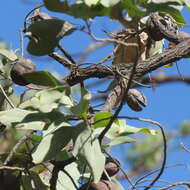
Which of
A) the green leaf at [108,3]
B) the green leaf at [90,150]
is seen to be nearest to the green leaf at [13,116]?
the green leaf at [90,150]

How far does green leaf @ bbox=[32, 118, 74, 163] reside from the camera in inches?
39.1

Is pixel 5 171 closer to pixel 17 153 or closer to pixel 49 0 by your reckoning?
pixel 17 153

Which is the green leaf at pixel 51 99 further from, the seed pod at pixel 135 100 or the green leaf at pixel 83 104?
the seed pod at pixel 135 100

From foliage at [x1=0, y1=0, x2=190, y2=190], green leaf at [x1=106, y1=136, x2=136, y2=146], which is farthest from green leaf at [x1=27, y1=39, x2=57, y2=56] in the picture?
green leaf at [x1=106, y1=136, x2=136, y2=146]

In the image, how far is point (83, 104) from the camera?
98cm

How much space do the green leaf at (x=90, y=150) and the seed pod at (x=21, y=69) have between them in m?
0.27

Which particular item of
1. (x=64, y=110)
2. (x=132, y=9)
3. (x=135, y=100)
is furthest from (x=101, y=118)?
(x=135, y=100)

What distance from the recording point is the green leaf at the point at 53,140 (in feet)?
3.26

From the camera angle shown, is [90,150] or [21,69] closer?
[90,150]

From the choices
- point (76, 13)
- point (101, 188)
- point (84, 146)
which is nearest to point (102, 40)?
point (76, 13)

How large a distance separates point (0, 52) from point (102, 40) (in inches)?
14.4

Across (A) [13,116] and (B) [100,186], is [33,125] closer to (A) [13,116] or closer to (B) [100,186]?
(A) [13,116]

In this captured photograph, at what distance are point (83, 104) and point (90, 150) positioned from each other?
0.08 metres

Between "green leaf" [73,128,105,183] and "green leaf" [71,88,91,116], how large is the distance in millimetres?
31
